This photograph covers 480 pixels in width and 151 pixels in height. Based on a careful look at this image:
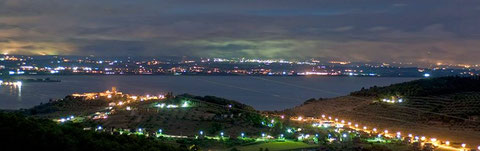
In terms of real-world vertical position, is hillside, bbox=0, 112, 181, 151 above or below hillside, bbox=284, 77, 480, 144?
above

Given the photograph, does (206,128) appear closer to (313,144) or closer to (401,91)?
(313,144)

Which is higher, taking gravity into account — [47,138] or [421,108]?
[47,138]

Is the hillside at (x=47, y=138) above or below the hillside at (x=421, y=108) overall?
above

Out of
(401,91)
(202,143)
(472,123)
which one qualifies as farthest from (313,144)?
(401,91)

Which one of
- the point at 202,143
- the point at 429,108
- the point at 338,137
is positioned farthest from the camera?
the point at 429,108

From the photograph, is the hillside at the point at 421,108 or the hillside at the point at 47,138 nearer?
the hillside at the point at 47,138

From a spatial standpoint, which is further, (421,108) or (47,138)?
(421,108)

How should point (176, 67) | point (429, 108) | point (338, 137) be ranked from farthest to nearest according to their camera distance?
1. point (176, 67)
2. point (429, 108)
3. point (338, 137)

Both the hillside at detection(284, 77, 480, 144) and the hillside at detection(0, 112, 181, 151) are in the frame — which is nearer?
the hillside at detection(0, 112, 181, 151)
